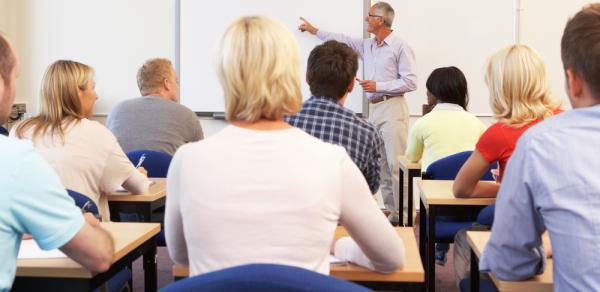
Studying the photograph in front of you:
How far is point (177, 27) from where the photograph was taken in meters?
5.68

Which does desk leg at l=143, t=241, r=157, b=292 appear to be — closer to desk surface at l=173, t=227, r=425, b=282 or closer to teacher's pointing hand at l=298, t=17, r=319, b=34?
desk surface at l=173, t=227, r=425, b=282

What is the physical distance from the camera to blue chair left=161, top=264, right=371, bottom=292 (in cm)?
86

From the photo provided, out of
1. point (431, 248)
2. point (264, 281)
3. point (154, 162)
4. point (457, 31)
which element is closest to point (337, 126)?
point (431, 248)

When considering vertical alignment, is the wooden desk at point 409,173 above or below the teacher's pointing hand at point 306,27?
below

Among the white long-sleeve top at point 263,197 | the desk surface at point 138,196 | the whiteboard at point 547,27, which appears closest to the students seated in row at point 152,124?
the desk surface at point 138,196

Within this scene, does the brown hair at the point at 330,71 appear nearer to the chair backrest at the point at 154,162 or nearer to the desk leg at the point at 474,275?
the desk leg at the point at 474,275

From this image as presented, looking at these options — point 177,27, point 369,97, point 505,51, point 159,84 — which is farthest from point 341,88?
point 177,27

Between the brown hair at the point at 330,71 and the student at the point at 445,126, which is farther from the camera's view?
the student at the point at 445,126

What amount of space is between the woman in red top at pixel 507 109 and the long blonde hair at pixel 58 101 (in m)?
1.60

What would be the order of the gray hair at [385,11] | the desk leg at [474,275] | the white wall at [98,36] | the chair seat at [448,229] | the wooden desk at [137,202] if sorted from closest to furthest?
the desk leg at [474,275] < the wooden desk at [137,202] < the chair seat at [448,229] < the gray hair at [385,11] < the white wall at [98,36]

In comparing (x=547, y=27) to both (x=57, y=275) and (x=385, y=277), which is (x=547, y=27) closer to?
(x=385, y=277)

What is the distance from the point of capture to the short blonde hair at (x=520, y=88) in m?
2.51

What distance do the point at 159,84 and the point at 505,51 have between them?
2096 millimetres

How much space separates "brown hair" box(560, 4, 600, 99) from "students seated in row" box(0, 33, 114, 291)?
3.72 feet
